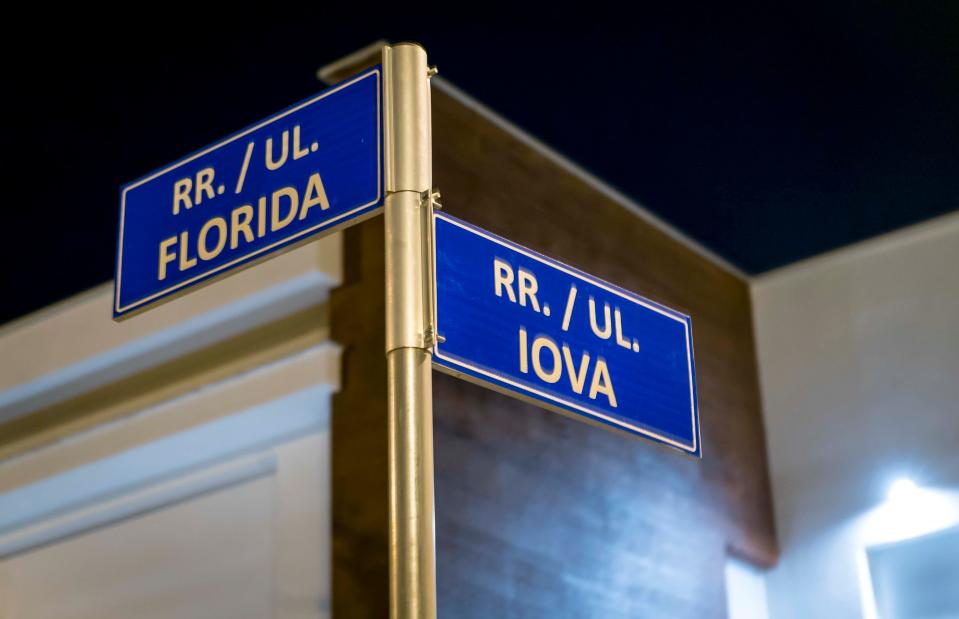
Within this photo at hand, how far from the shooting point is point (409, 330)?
7.27ft

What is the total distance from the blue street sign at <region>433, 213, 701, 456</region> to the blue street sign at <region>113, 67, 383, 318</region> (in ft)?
0.73

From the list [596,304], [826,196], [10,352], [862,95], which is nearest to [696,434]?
[596,304]

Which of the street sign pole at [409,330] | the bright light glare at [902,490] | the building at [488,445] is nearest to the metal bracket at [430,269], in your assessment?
the street sign pole at [409,330]

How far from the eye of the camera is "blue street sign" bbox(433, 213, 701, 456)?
2.37 m

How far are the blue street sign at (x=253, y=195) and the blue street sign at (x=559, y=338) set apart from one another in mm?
223

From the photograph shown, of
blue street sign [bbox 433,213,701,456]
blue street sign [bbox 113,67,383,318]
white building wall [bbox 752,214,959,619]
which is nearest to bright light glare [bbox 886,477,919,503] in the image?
white building wall [bbox 752,214,959,619]

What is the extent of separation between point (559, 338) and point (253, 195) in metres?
0.66

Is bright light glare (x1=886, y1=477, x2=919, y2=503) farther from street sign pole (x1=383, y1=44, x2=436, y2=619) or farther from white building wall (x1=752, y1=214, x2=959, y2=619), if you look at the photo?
street sign pole (x1=383, y1=44, x2=436, y2=619)

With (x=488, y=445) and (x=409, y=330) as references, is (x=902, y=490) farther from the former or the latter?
(x=409, y=330)

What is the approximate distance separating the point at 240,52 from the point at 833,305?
122 inches

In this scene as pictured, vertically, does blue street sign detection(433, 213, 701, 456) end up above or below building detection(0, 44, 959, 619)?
below

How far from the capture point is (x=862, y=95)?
A: 5.32m

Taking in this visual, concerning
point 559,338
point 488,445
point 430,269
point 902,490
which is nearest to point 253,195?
point 430,269

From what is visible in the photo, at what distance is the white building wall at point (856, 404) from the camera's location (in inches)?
233
